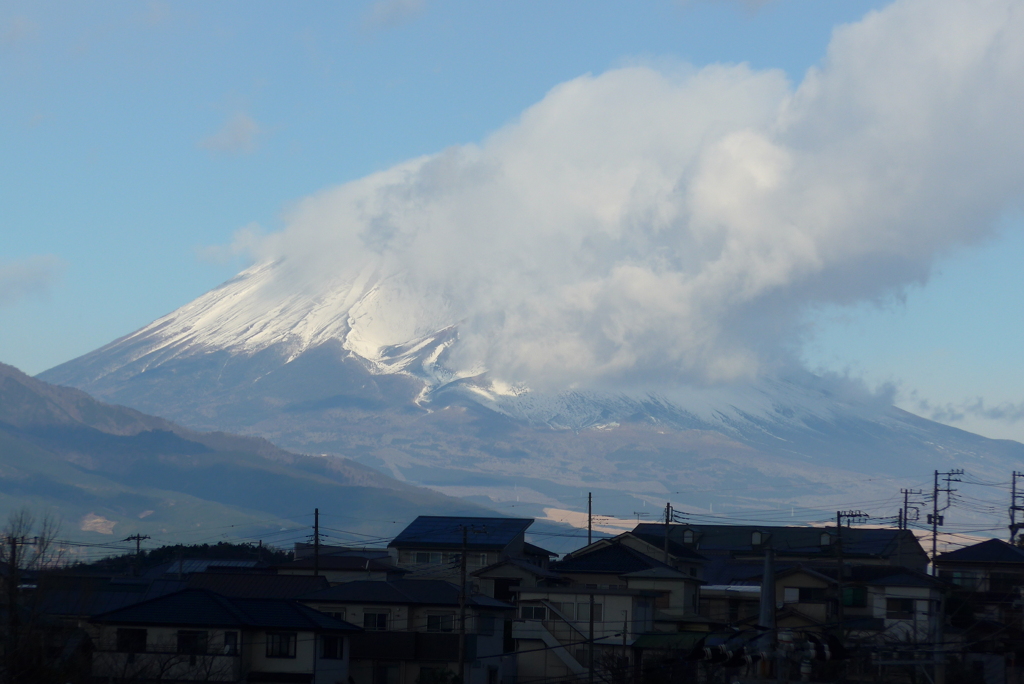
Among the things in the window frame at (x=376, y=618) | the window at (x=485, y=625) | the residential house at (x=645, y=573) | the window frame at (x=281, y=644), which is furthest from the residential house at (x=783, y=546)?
the window frame at (x=281, y=644)

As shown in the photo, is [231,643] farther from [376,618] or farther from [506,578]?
[506,578]

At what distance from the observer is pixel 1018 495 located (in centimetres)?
6919

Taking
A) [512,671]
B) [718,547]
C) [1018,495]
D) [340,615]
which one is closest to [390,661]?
[340,615]

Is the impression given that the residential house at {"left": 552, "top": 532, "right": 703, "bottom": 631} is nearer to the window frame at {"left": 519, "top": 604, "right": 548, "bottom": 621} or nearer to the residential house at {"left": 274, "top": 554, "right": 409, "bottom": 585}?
the window frame at {"left": 519, "top": 604, "right": 548, "bottom": 621}

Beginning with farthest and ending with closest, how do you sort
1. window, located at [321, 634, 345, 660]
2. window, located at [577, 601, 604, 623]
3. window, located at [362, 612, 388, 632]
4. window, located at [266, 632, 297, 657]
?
window, located at [577, 601, 604, 623] → window, located at [362, 612, 388, 632] → window, located at [321, 634, 345, 660] → window, located at [266, 632, 297, 657]

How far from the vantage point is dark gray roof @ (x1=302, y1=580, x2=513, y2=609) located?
41031mm

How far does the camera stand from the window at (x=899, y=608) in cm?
4672

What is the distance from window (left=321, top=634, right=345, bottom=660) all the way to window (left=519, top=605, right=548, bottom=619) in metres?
9.84

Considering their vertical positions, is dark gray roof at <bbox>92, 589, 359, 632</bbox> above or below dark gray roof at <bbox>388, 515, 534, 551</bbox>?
below

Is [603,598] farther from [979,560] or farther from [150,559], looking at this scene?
[150,559]

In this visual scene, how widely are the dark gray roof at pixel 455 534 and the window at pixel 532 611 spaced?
1415 cm

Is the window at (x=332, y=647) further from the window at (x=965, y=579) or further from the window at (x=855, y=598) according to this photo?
the window at (x=965, y=579)

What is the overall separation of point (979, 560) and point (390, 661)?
25.9 m

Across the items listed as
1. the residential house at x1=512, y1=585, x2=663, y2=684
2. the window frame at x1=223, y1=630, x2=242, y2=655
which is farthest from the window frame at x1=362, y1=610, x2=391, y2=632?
the window frame at x1=223, y1=630, x2=242, y2=655
